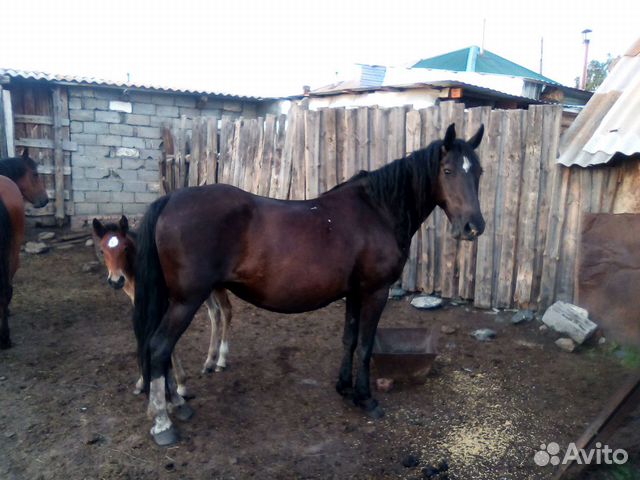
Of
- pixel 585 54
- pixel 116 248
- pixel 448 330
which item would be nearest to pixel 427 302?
pixel 448 330

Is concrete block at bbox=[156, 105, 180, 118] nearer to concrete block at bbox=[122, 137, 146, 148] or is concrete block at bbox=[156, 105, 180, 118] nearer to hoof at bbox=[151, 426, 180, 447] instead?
concrete block at bbox=[122, 137, 146, 148]

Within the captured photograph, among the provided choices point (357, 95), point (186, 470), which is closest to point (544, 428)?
point (186, 470)

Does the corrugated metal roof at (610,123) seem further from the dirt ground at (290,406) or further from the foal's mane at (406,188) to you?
the foal's mane at (406,188)

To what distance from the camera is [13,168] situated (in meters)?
7.02

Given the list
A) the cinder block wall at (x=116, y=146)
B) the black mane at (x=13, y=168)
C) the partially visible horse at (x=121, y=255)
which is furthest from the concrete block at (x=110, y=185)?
the partially visible horse at (x=121, y=255)

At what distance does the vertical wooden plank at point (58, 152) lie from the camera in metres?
10.3

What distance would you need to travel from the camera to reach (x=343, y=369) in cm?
441

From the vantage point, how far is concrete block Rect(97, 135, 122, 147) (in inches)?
426

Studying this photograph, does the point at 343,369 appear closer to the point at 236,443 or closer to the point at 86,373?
the point at 236,443

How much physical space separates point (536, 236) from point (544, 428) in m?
2.62

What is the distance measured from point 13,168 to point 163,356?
5.16 m

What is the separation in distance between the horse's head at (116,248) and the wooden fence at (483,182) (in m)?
3.68

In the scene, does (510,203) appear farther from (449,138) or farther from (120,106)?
(120,106)

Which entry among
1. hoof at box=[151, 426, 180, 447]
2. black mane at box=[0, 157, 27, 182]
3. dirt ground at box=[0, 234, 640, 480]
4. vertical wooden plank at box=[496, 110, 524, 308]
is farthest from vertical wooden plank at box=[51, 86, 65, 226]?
vertical wooden plank at box=[496, 110, 524, 308]
